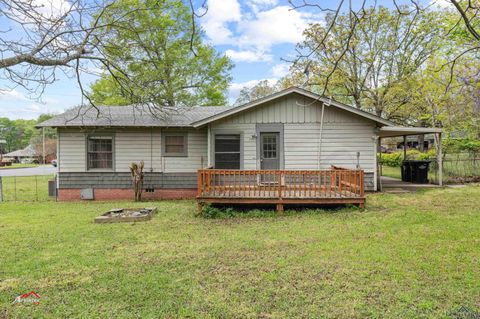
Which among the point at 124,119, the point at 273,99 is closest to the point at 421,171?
the point at 273,99

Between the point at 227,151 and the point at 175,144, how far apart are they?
2.07m

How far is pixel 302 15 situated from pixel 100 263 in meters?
4.15

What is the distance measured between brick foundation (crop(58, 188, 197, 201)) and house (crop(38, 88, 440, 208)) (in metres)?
0.04

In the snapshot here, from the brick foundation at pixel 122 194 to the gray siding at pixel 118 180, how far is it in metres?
0.14

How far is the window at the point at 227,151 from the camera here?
391 inches

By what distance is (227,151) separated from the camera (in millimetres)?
9984

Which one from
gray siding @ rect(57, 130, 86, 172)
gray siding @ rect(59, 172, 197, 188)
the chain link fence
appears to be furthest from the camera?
the chain link fence

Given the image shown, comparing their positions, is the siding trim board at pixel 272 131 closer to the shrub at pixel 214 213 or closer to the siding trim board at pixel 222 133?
the siding trim board at pixel 222 133

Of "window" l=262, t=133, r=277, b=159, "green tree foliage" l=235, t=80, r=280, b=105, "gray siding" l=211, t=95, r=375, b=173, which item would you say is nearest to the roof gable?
"gray siding" l=211, t=95, r=375, b=173

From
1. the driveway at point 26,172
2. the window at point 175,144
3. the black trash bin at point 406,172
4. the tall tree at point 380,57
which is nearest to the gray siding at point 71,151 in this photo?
the window at point 175,144

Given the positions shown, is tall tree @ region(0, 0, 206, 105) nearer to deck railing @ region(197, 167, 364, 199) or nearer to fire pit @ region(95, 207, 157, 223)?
fire pit @ region(95, 207, 157, 223)

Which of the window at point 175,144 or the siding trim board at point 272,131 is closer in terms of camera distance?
the siding trim board at point 272,131

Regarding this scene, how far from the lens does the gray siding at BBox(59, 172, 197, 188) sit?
10586 millimetres

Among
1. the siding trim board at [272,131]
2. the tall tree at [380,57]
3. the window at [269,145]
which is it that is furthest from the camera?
the tall tree at [380,57]
